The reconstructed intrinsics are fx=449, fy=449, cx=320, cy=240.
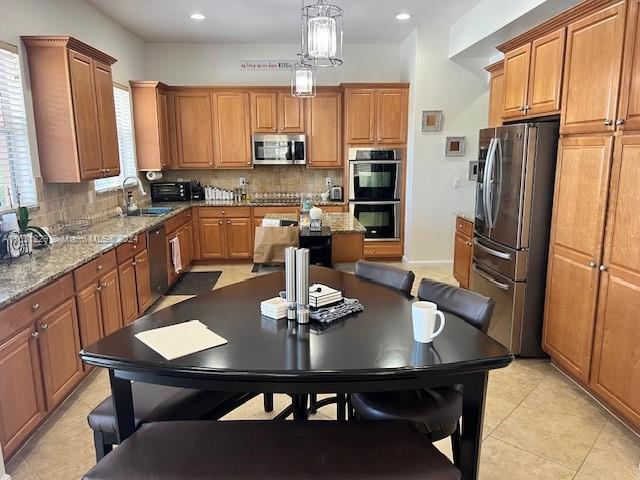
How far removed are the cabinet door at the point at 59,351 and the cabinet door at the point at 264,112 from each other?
13.0 feet

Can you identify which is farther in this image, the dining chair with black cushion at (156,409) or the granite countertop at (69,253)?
the granite countertop at (69,253)

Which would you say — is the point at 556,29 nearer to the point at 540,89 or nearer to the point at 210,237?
the point at 540,89

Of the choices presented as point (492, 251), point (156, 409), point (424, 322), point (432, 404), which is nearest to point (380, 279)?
point (432, 404)

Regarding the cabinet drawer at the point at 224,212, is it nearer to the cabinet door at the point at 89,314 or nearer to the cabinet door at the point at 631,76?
the cabinet door at the point at 89,314

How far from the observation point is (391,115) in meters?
5.89

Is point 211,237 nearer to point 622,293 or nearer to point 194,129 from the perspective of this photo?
point 194,129

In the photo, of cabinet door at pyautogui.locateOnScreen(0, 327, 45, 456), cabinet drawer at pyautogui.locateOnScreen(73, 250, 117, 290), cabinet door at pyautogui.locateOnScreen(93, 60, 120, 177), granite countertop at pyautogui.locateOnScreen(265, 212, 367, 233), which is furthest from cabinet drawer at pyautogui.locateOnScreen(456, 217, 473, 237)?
cabinet door at pyautogui.locateOnScreen(0, 327, 45, 456)

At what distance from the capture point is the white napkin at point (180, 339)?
152 centimetres

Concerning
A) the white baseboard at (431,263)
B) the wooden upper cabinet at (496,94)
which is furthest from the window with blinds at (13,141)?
the white baseboard at (431,263)

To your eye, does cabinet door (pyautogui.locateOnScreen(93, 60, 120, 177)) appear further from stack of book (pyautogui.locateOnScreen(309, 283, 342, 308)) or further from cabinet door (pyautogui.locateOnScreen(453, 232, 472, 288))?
cabinet door (pyautogui.locateOnScreen(453, 232, 472, 288))

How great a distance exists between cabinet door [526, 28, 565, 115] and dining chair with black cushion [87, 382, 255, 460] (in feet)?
9.13

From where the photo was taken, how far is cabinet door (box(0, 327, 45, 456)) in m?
2.09

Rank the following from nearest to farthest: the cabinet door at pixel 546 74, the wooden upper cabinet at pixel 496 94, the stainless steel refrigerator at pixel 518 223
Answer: the cabinet door at pixel 546 74 → the stainless steel refrigerator at pixel 518 223 → the wooden upper cabinet at pixel 496 94

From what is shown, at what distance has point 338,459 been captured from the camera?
142cm
